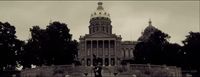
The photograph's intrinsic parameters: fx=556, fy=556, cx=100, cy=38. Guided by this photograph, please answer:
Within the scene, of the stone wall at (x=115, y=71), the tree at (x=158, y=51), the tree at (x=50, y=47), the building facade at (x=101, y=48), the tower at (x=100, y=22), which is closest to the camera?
the stone wall at (x=115, y=71)

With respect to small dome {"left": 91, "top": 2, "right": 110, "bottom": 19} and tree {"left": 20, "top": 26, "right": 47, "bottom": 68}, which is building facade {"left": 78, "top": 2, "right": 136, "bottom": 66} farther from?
tree {"left": 20, "top": 26, "right": 47, "bottom": 68}

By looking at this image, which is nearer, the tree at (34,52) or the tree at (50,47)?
the tree at (34,52)

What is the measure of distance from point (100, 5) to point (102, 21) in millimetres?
8941

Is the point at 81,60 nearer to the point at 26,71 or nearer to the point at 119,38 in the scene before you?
the point at 119,38

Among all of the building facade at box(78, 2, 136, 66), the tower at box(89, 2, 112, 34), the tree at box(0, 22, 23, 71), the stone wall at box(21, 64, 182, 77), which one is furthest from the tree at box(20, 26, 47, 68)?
the tower at box(89, 2, 112, 34)

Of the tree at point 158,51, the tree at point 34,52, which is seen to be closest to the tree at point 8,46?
the tree at point 34,52

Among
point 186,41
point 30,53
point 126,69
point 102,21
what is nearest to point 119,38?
point 102,21

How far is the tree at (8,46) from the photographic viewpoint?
10419 cm

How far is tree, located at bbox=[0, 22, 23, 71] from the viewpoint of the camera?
104 m

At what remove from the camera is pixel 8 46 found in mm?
106812

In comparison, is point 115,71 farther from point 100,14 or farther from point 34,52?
point 100,14

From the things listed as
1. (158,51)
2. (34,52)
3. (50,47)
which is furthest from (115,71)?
(158,51)

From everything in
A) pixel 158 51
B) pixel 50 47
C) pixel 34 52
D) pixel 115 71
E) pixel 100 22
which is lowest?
pixel 115 71

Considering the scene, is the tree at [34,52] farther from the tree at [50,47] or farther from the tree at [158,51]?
the tree at [158,51]
